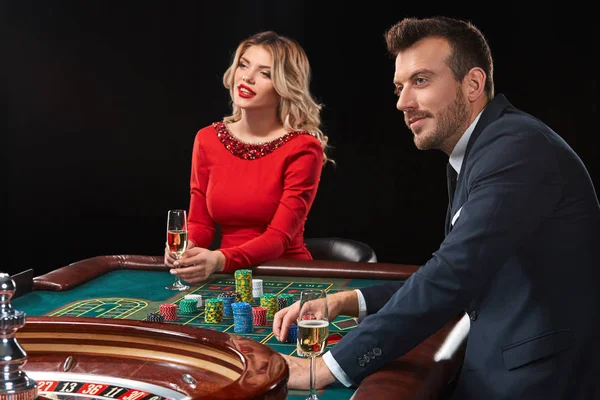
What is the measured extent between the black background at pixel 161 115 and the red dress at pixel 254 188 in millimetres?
2177

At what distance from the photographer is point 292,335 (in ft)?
6.73

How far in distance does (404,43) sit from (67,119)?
430 centimetres

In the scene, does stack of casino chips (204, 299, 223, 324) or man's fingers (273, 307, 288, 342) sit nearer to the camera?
man's fingers (273, 307, 288, 342)

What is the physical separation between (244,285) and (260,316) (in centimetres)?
33

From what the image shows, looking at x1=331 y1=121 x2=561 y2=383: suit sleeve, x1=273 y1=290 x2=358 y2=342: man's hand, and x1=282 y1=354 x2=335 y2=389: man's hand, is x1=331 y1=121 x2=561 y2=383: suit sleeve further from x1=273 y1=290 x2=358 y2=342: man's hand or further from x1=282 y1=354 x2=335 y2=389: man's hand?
x1=273 y1=290 x2=358 y2=342: man's hand

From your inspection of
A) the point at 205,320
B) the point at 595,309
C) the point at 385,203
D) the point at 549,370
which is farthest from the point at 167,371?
the point at 385,203

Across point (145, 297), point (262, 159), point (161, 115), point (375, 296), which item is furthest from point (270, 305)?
point (161, 115)

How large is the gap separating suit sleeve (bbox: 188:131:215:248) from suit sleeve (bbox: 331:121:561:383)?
194 centimetres

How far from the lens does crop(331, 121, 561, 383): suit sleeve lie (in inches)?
71.9

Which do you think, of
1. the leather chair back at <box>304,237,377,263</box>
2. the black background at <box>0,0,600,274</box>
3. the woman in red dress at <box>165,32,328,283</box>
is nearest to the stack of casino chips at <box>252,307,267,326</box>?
the woman in red dress at <box>165,32,328,283</box>

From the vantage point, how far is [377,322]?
183 cm

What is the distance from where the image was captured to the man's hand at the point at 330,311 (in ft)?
6.57

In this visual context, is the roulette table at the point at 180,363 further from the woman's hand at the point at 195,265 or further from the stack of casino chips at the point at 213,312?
the woman's hand at the point at 195,265

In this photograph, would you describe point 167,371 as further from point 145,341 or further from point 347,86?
point 347,86
